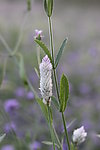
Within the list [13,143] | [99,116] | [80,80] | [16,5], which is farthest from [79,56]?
[16,5]

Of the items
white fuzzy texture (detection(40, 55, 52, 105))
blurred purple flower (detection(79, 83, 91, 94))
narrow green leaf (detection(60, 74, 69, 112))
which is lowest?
blurred purple flower (detection(79, 83, 91, 94))

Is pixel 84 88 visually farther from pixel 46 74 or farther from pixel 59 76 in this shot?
pixel 46 74

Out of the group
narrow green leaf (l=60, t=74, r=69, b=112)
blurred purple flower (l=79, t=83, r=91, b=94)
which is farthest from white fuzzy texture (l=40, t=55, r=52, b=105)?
blurred purple flower (l=79, t=83, r=91, b=94)

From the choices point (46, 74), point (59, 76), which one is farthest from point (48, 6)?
point (59, 76)

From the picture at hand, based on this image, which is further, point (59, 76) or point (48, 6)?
point (59, 76)

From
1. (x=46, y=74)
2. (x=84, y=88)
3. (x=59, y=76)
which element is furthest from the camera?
(x=59, y=76)

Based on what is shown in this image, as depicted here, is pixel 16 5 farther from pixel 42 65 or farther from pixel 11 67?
pixel 42 65

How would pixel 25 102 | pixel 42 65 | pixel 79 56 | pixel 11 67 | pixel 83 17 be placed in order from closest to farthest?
1. pixel 42 65
2. pixel 25 102
3. pixel 11 67
4. pixel 79 56
5. pixel 83 17

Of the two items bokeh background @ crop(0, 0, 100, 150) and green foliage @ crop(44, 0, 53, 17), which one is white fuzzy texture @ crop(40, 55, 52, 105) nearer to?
green foliage @ crop(44, 0, 53, 17)

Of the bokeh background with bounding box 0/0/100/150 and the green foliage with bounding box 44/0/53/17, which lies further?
the bokeh background with bounding box 0/0/100/150
